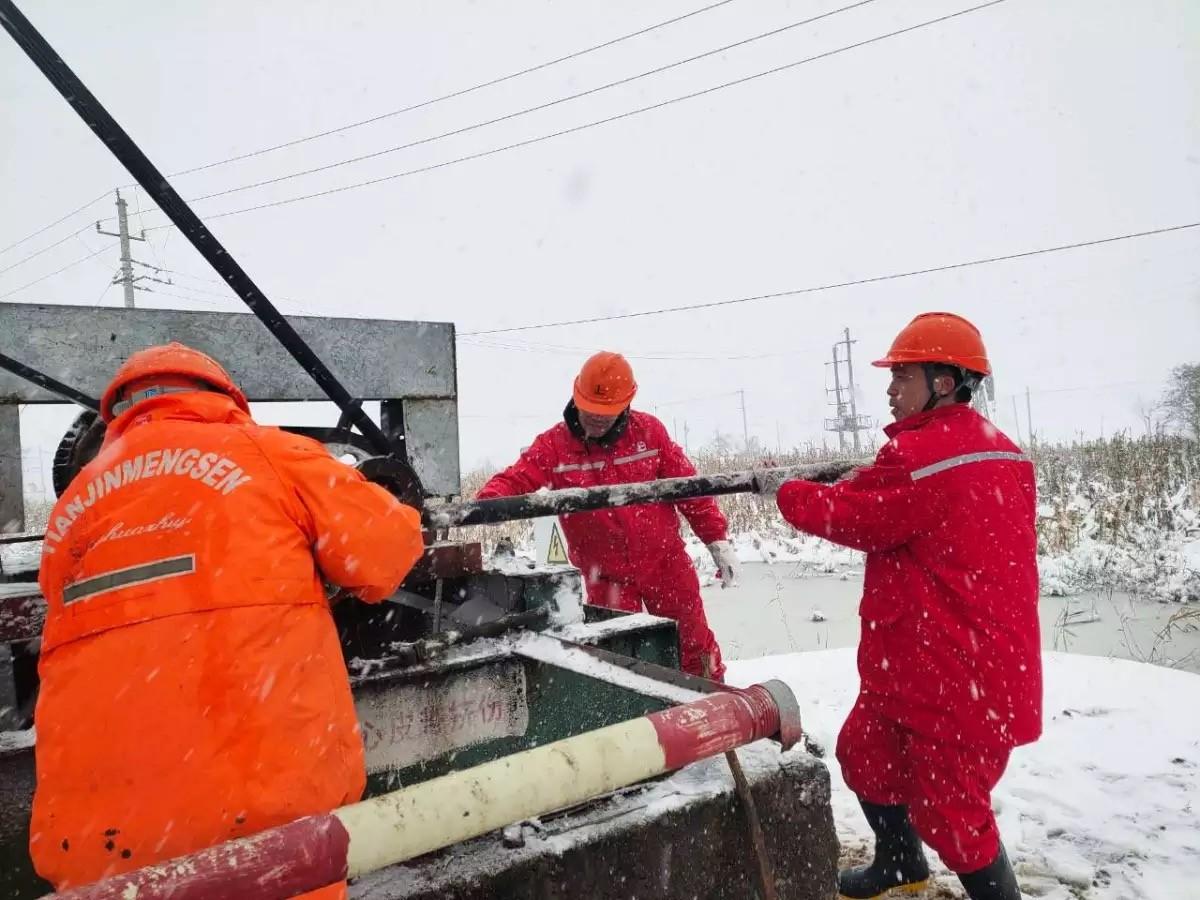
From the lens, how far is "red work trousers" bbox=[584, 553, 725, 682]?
144 inches

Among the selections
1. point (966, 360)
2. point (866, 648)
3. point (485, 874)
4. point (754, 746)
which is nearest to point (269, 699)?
point (485, 874)

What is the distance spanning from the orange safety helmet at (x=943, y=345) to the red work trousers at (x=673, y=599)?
1653 millimetres

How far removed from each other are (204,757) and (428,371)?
82.4 inches

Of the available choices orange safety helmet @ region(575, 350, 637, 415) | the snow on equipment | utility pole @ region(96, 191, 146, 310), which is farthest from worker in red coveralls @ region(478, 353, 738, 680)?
utility pole @ region(96, 191, 146, 310)

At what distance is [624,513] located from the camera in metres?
3.66

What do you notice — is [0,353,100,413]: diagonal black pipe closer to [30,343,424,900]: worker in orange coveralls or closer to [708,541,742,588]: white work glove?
[30,343,424,900]: worker in orange coveralls

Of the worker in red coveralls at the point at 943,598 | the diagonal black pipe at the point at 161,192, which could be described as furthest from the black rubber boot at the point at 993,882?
the diagonal black pipe at the point at 161,192

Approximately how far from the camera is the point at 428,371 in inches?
123

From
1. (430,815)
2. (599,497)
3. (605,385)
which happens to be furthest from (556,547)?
(430,815)

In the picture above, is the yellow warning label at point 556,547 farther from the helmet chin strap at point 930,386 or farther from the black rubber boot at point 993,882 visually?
the black rubber boot at point 993,882

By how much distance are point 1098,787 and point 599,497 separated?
106 inches

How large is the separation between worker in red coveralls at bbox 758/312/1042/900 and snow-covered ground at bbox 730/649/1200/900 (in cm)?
72

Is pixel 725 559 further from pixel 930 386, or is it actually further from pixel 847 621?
pixel 847 621

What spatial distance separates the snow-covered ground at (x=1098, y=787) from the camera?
2666mm
